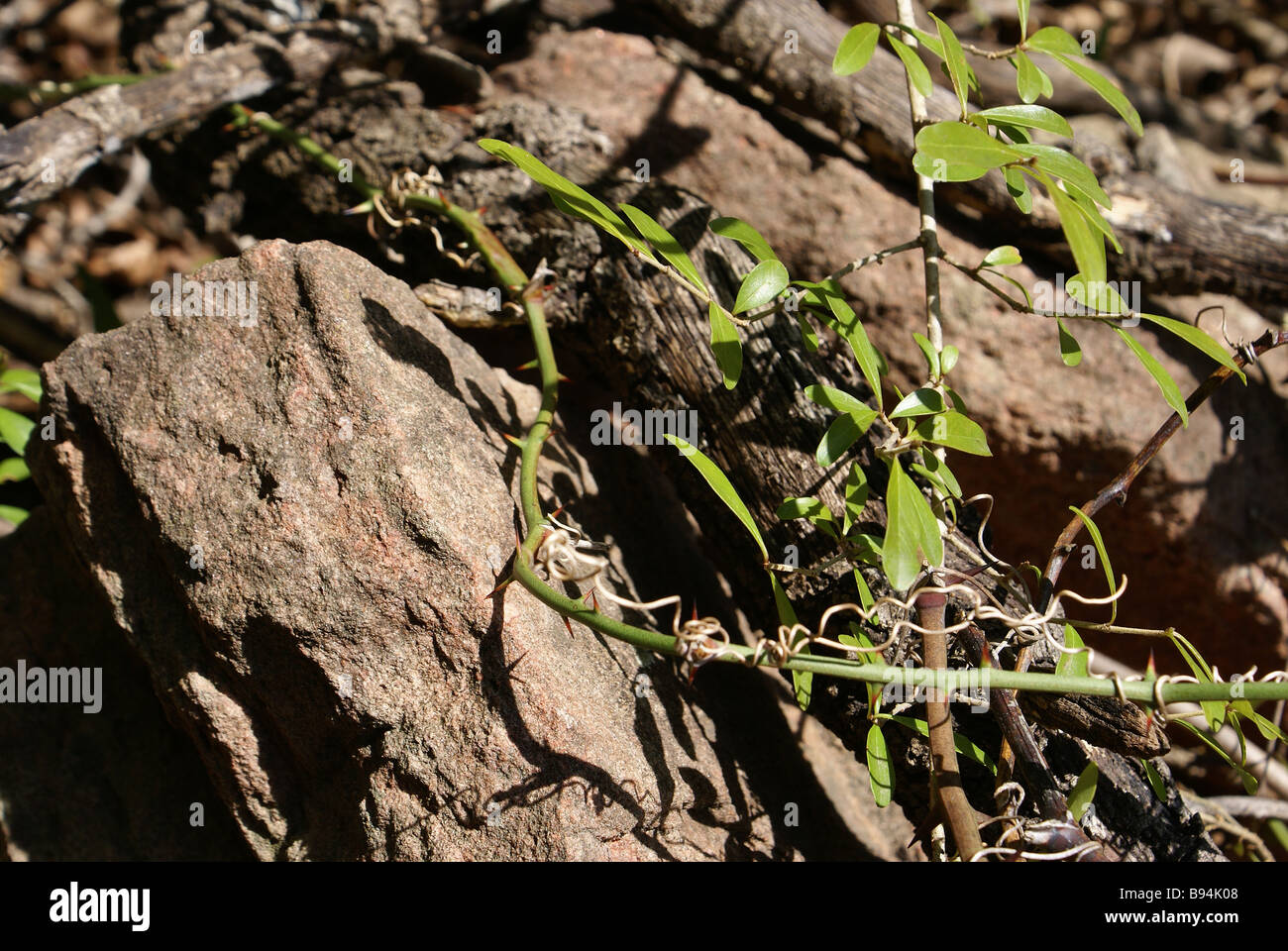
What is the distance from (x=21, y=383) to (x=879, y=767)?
236 centimetres

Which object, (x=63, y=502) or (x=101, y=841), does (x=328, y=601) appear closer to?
(x=63, y=502)

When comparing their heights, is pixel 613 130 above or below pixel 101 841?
above

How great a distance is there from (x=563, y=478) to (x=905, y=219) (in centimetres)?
123

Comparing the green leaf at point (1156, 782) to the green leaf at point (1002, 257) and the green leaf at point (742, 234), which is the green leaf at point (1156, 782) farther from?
the green leaf at point (742, 234)

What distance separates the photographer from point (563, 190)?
1.30 metres

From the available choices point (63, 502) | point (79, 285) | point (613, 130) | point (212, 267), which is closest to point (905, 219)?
point (613, 130)

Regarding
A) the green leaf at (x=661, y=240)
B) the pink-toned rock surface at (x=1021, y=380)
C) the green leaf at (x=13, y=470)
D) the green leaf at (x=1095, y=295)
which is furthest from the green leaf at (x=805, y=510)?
the green leaf at (x=13, y=470)

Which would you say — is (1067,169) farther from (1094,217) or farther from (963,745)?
(963,745)

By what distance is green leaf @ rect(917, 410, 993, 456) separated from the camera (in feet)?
4.56

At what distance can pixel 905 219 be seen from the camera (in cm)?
249

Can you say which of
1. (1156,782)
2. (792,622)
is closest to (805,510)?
(792,622)

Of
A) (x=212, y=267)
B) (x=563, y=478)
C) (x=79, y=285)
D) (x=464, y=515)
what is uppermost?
(x=212, y=267)

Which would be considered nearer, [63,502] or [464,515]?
[464,515]

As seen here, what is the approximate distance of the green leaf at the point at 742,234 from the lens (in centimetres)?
143
